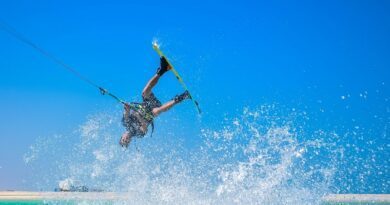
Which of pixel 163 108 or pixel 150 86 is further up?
pixel 150 86

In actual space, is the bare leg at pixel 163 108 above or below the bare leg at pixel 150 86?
below

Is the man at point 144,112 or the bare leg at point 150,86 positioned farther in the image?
the man at point 144,112

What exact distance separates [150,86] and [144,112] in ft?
2.12

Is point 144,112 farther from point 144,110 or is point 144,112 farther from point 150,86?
point 150,86

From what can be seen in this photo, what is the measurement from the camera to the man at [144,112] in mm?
10977

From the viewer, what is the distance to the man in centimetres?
1098

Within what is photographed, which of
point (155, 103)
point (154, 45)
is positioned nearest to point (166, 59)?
point (154, 45)

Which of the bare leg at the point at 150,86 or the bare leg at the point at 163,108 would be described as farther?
the bare leg at the point at 163,108

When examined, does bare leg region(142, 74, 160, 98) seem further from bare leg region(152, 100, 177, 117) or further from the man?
bare leg region(152, 100, 177, 117)

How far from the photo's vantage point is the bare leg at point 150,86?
10797 mm

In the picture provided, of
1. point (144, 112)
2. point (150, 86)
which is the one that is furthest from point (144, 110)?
point (150, 86)

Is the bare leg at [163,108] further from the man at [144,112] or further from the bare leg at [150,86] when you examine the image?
the bare leg at [150,86]

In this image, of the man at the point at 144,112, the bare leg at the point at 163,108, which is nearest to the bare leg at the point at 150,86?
the man at the point at 144,112

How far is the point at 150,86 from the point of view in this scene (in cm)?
1094
